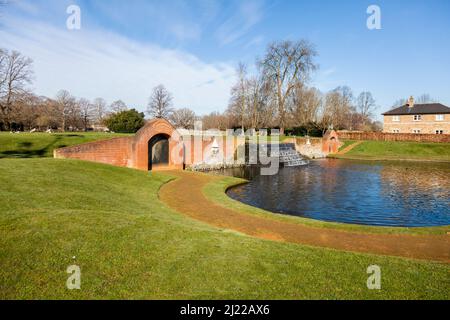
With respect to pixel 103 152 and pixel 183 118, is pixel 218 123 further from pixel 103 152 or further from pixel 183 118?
pixel 103 152

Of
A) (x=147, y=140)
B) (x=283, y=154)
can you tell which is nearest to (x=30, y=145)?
(x=147, y=140)

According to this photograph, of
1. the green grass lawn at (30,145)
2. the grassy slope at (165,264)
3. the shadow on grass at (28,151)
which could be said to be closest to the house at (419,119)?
the green grass lawn at (30,145)

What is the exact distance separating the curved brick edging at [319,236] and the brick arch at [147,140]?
10492 mm

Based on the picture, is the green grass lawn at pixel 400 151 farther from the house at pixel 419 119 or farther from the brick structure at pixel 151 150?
the brick structure at pixel 151 150

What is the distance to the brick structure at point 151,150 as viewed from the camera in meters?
23.8

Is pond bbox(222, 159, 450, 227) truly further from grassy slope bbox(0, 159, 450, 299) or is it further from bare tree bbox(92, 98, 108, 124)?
bare tree bbox(92, 98, 108, 124)

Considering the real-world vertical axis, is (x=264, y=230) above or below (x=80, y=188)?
below

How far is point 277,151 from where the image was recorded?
44500 mm

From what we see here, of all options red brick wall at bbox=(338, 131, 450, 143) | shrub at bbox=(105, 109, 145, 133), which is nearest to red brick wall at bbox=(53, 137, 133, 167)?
shrub at bbox=(105, 109, 145, 133)

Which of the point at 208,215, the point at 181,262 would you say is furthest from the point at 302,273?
the point at 208,215

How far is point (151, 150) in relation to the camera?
28.5m

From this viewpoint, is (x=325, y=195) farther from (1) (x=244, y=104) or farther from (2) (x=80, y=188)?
(1) (x=244, y=104)

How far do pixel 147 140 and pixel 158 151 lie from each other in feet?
9.78
